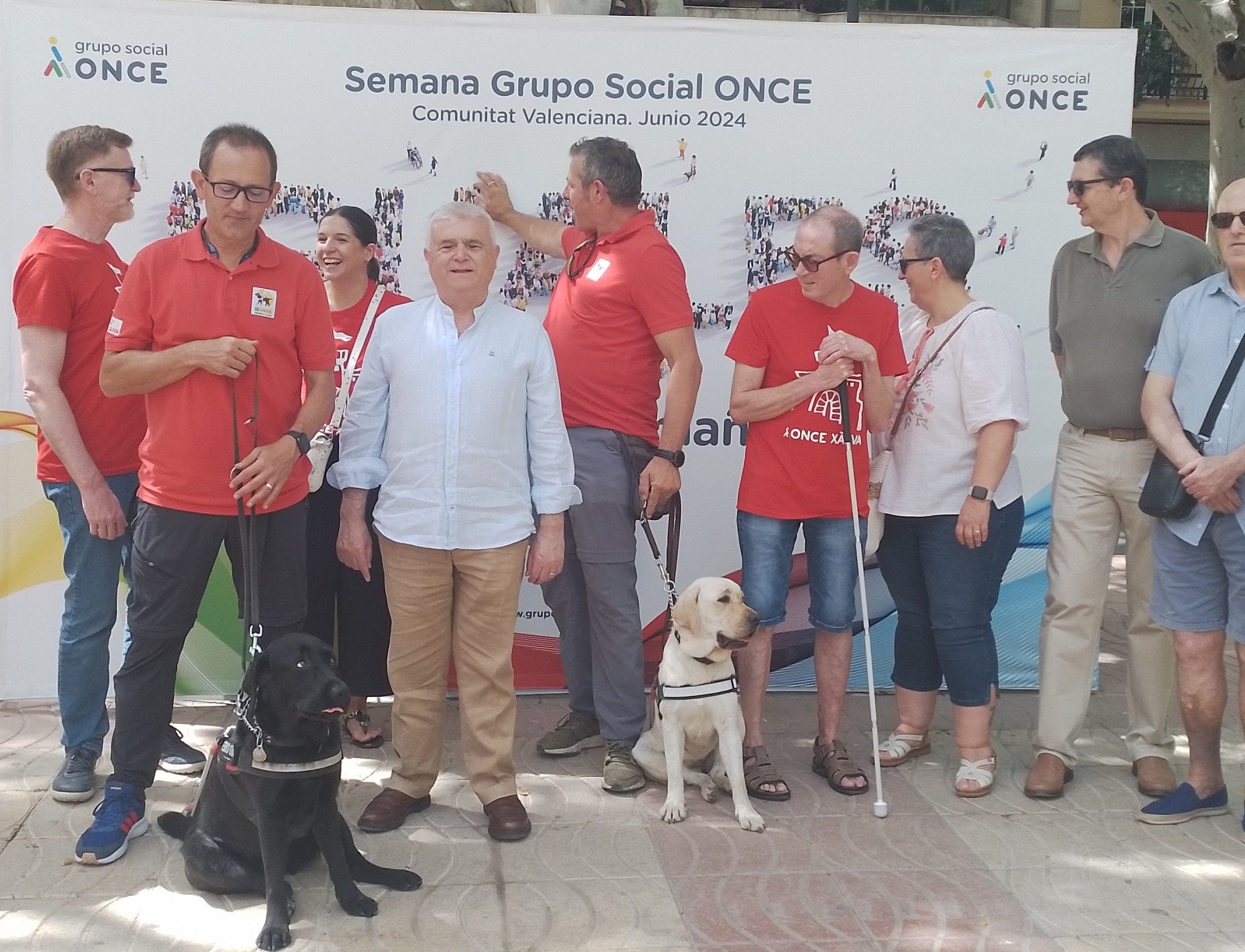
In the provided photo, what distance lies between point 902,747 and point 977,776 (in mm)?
338

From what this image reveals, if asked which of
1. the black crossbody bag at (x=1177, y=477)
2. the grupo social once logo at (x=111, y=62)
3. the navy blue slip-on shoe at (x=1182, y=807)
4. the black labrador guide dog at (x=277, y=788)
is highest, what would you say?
the grupo social once logo at (x=111, y=62)

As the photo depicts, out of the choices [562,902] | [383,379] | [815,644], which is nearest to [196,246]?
[383,379]

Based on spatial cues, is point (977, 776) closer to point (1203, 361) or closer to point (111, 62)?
point (1203, 361)

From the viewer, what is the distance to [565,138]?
4848mm

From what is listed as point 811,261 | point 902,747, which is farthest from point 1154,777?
point 811,261

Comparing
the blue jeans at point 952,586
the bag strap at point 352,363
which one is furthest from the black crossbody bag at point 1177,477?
the bag strap at point 352,363

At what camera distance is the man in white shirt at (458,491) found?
11.7ft

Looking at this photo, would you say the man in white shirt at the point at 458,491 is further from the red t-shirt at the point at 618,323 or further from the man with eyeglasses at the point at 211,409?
the red t-shirt at the point at 618,323

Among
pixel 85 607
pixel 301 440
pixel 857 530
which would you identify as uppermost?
pixel 301 440

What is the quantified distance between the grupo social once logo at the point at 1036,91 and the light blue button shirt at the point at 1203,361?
4.73 ft

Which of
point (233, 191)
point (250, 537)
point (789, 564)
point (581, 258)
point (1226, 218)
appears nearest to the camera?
point (233, 191)

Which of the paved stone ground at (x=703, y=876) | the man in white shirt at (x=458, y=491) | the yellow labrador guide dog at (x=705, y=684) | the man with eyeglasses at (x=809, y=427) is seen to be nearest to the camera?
the paved stone ground at (x=703, y=876)

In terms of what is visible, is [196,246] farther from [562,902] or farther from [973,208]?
[973,208]

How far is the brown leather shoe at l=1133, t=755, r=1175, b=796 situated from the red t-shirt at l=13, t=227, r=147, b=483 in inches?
145
